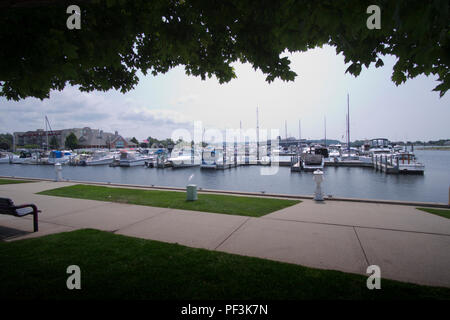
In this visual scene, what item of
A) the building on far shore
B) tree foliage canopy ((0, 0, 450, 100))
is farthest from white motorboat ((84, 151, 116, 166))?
the building on far shore

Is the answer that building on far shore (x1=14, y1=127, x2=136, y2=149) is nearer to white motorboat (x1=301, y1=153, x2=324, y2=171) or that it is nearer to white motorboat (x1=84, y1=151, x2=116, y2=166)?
white motorboat (x1=84, y1=151, x2=116, y2=166)

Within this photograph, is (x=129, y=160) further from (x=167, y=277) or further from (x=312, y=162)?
(x=167, y=277)

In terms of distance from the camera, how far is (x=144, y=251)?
14.7ft

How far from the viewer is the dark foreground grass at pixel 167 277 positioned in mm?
3121

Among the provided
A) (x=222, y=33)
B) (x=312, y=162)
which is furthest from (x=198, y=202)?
(x=312, y=162)

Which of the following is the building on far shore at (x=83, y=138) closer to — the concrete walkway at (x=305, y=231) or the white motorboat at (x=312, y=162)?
the white motorboat at (x=312, y=162)

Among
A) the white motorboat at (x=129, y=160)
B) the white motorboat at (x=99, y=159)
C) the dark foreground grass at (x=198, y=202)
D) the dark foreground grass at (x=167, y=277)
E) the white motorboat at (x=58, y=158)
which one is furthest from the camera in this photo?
the white motorboat at (x=58, y=158)

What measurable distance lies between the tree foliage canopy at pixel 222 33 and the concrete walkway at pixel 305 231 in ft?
9.64

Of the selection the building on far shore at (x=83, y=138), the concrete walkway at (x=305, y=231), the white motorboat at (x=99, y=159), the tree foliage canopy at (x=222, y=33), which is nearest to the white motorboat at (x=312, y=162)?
the concrete walkway at (x=305, y=231)

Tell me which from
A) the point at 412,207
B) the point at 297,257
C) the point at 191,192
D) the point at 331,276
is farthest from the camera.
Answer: the point at 191,192

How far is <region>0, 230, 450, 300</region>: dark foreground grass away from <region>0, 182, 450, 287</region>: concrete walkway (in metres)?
0.47

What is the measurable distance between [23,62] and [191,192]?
662cm
